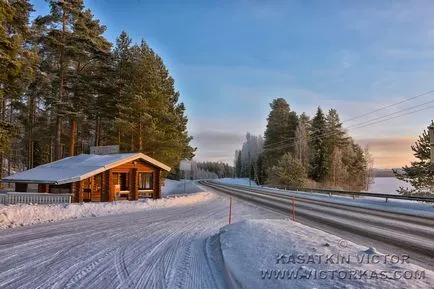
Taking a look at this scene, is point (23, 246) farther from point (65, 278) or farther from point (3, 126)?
point (3, 126)

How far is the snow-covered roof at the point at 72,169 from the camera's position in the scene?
890 inches

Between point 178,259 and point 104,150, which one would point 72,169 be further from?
point 178,259

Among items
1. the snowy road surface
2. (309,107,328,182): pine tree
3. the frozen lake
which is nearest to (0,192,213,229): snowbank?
the snowy road surface

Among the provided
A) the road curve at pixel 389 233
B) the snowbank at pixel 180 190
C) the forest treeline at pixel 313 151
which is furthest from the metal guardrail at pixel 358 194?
the snowbank at pixel 180 190

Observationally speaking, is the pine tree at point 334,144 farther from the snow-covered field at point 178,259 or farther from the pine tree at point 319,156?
the snow-covered field at point 178,259

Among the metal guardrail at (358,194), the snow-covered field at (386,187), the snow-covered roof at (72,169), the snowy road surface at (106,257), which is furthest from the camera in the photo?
the snow-covered field at (386,187)

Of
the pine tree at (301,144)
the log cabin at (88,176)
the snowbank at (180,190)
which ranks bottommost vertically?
the snowbank at (180,190)

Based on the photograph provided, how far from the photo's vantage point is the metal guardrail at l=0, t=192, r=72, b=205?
19484 mm

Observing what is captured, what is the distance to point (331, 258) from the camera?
21.7ft

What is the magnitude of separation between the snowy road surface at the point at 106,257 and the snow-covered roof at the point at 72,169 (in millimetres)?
8796

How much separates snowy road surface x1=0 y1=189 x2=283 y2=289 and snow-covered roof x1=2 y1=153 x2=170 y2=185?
880cm

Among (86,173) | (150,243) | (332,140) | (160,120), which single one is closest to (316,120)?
(332,140)

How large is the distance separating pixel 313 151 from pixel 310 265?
2429 inches

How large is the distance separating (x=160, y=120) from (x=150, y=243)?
93.5 ft
